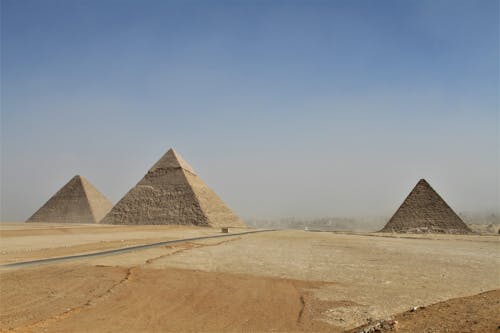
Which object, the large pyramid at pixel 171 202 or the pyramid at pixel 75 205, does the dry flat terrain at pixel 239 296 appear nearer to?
the large pyramid at pixel 171 202

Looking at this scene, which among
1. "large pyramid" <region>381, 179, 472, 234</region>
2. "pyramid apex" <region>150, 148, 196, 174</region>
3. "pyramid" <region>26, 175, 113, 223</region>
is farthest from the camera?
"pyramid" <region>26, 175, 113, 223</region>

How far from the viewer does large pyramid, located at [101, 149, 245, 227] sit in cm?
6216

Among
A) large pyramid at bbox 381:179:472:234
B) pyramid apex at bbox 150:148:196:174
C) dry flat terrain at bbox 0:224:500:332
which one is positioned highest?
pyramid apex at bbox 150:148:196:174

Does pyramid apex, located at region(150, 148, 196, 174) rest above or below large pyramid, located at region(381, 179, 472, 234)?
above

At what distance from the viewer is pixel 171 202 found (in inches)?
2557

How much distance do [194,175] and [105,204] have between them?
21687 millimetres

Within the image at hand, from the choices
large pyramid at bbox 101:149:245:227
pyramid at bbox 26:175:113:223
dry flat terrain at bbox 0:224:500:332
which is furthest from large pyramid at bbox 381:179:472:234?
pyramid at bbox 26:175:113:223

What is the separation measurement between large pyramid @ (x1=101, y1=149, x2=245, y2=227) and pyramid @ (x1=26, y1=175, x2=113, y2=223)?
10167mm

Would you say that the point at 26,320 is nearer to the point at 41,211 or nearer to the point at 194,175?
the point at 194,175

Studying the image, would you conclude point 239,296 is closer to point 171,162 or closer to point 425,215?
point 425,215

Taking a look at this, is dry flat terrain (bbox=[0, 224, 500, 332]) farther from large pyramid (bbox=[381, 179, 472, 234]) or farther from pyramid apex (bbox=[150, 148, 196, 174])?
pyramid apex (bbox=[150, 148, 196, 174])

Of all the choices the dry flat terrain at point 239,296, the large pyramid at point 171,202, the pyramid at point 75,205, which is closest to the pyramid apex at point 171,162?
the large pyramid at point 171,202

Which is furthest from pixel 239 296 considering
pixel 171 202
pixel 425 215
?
pixel 171 202

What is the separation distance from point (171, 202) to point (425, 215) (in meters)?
40.4
